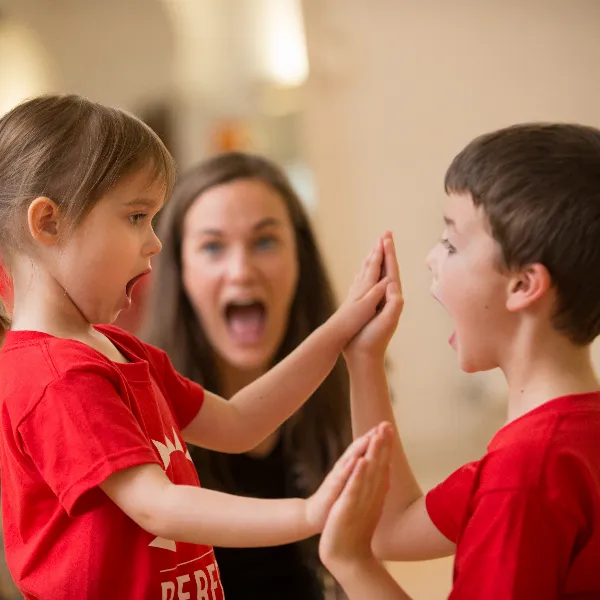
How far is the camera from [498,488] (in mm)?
672

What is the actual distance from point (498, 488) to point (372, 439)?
117mm

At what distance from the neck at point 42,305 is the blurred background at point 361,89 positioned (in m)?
1.50

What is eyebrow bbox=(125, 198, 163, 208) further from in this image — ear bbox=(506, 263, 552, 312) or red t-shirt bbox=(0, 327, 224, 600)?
ear bbox=(506, 263, 552, 312)

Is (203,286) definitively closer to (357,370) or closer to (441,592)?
(357,370)

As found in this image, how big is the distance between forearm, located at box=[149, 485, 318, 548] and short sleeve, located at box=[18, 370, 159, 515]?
41 millimetres

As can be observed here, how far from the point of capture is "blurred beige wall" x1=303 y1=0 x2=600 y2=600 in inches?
89.5

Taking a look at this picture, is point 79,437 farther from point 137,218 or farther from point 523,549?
point 523,549

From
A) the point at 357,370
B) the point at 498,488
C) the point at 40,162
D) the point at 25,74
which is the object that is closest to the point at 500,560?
the point at 498,488

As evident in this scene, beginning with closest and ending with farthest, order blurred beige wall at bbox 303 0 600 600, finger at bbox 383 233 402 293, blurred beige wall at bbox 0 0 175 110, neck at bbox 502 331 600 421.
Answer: neck at bbox 502 331 600 421, finger at bbox 383 233 402 293, blurred beige wall at bbox 303 0 600 600, blurred beige wall at bbox 0 0 175 110

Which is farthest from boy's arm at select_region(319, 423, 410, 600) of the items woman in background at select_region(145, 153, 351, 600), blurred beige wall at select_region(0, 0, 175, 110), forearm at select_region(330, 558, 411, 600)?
blurred beige wall at select_region(0, 0, 175, 110)

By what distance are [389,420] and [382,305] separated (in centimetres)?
12

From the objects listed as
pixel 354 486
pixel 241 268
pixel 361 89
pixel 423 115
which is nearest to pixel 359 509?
pixel 354 486

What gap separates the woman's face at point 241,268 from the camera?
4.33ft

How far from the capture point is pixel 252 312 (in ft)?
4.51
